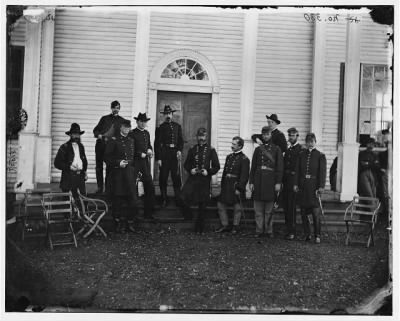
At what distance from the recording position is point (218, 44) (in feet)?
20.5

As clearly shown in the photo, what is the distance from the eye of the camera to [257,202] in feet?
18.0

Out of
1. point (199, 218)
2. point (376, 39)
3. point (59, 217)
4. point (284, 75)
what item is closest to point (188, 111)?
point (284, 75)

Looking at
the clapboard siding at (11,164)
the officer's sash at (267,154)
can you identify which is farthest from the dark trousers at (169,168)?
the clapboard siding at (11,164)

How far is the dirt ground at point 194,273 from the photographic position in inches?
175

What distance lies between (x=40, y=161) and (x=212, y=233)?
227 cm

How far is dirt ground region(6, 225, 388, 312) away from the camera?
4.43 m

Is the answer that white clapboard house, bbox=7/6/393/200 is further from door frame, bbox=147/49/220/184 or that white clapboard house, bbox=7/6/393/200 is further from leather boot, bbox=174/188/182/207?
leather boot, bbox=174/188/182/207

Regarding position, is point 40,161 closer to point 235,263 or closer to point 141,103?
point 141,103

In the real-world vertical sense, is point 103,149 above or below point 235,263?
above

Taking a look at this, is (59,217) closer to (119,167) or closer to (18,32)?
(119,167)

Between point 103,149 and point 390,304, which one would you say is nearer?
point 390,304

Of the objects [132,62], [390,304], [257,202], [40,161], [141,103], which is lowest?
[390,304]

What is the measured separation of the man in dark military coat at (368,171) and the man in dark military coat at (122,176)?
2.85 meters

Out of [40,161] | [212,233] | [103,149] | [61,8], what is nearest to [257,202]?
[212,233]
